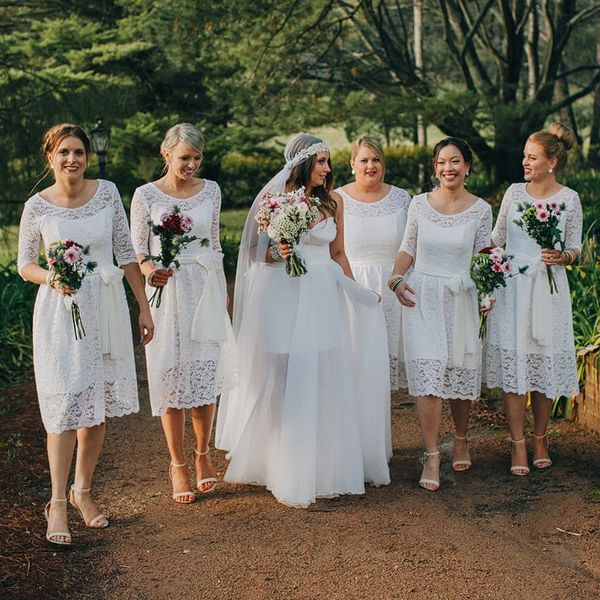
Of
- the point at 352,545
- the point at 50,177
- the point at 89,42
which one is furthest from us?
the point at 89,42

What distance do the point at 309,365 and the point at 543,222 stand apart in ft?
5.32

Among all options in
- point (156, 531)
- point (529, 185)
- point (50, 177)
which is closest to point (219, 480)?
point (156, 531)

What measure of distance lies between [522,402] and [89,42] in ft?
34.3

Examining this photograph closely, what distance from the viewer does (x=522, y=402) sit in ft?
20.0

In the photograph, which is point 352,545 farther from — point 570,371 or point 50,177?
point 50,177

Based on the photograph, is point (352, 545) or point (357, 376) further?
point (357, 376)

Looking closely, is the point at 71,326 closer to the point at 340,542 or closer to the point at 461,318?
the point at 340,542

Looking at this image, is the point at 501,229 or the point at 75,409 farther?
the point at 501,229

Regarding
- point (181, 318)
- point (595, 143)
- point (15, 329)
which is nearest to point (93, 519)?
point (181, 318)

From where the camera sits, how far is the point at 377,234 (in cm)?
680

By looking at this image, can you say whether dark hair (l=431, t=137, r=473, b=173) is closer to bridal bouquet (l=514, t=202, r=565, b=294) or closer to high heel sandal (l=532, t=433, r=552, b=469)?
bridal bouquet (l=514, t=202, r=565, b=294)

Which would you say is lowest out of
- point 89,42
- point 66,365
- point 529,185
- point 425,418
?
point 425,418

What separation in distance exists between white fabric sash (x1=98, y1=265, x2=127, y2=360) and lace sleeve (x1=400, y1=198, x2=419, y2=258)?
1888mm

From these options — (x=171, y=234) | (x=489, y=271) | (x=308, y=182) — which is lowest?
(x=489, y=271)
